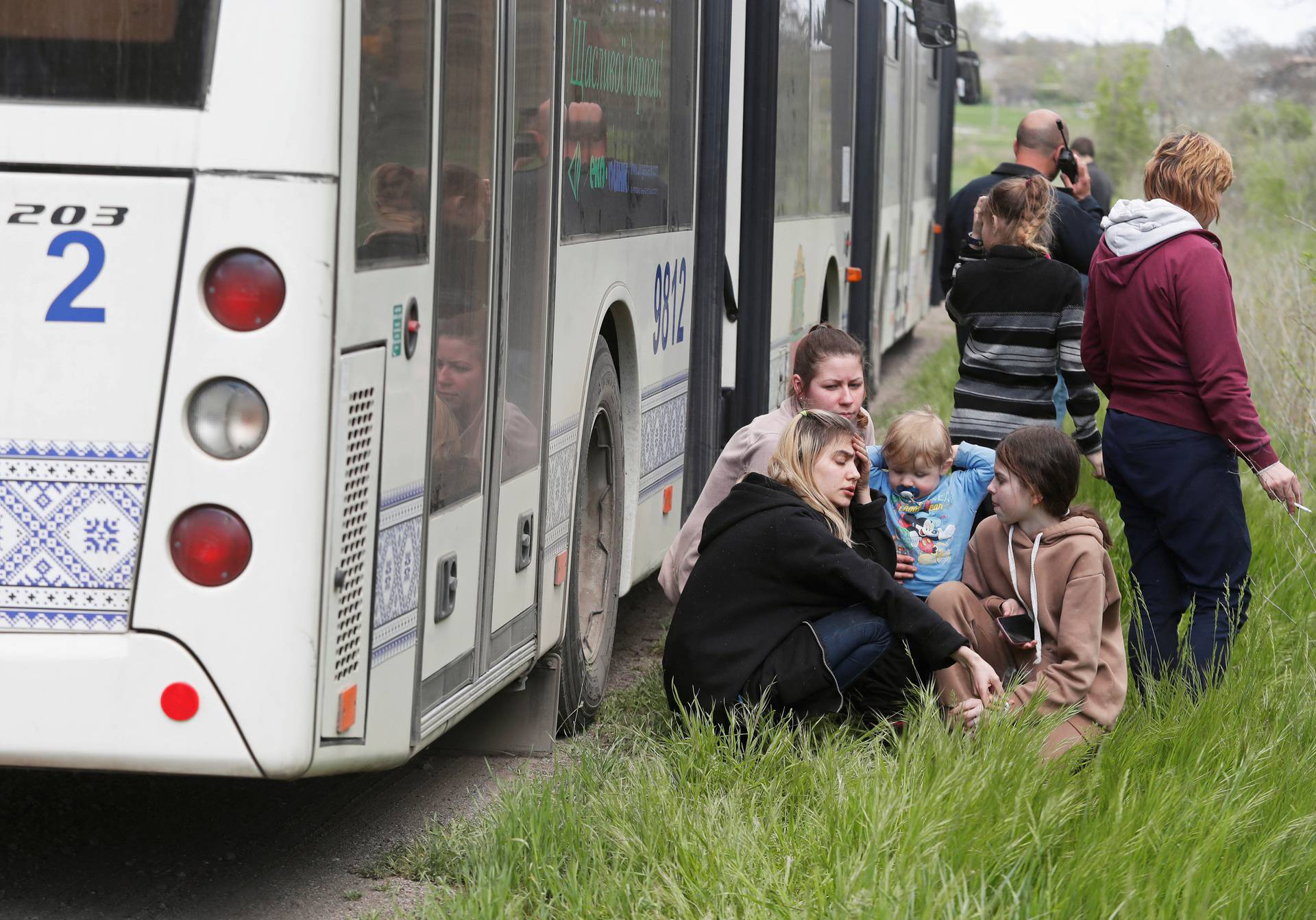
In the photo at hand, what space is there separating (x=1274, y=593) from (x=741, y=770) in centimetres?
316

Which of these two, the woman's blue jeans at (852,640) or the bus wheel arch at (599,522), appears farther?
the bus wheel arch at (599,522)

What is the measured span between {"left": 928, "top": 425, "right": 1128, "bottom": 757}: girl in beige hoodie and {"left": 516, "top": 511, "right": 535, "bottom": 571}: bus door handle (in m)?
1.15

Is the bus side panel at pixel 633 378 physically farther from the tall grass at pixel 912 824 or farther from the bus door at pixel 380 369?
the bus door at pixel 380 369

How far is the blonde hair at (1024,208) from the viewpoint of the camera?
593 cm

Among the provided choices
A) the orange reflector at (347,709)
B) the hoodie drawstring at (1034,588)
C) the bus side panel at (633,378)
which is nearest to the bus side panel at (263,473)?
the orange reflector at (347,709)

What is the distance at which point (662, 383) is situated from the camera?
20.2ft

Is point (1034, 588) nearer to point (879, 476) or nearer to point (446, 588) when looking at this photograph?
point (879, 476)

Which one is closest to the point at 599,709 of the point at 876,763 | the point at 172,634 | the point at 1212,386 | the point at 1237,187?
the point at 876,763

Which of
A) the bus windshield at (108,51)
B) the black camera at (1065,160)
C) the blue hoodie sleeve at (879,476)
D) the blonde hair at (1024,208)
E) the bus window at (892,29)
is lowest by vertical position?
the blue hoodie sleeve at (879,476)

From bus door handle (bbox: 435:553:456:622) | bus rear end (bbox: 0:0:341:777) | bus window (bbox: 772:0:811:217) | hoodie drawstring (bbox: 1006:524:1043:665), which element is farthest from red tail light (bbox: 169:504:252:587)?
bus window (bbox: 772:0:811:217)

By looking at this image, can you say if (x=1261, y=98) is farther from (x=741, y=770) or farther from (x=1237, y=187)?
(x=741, y=770)

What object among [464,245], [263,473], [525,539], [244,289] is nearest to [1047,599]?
[525,539]

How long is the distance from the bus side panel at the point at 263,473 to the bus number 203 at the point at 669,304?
2892 millimetres

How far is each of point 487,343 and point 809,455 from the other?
108cm
